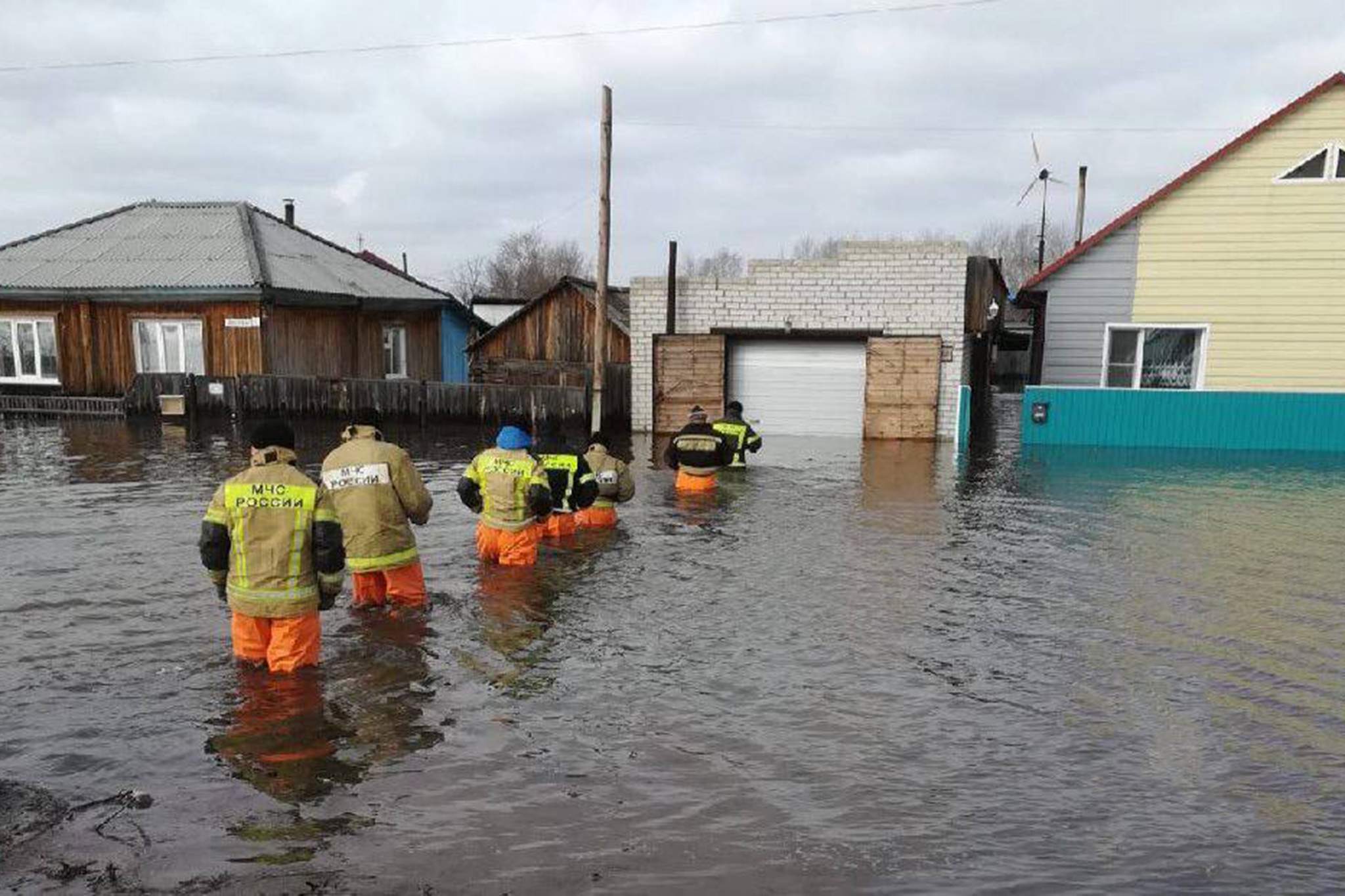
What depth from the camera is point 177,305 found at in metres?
24.4

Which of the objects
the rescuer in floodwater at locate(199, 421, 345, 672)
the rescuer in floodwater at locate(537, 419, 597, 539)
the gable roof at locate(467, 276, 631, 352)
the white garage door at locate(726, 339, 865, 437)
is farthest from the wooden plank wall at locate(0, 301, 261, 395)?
the rescuer in floodwater at locate(199, 421, 345, 672)

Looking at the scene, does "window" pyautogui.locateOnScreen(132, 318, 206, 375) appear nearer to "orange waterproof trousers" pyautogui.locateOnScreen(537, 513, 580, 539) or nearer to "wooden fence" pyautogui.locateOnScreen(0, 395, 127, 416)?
"wooden fence" pyautogui.locateOnScreen(0, 395, 127, 416)

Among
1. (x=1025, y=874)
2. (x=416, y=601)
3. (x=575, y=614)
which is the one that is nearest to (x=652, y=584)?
(x=575, y=614)

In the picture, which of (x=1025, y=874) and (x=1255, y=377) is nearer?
(x=1025, y=874)

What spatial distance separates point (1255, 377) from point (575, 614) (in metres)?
17.2

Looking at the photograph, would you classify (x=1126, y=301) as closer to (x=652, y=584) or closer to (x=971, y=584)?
(x=971, y=584)

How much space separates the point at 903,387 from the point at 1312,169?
28.3 ft

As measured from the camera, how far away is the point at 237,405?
2252 centimetres

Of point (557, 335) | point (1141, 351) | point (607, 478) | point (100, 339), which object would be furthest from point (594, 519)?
point (100, 339)

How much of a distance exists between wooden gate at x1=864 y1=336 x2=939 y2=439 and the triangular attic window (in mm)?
7231

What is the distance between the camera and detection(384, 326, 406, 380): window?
2969 cm

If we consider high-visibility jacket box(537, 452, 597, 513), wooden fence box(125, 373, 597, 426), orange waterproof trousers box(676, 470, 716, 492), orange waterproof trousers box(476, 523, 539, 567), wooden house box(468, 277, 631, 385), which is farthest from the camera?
wooden house box(468, 277, 631, 385)

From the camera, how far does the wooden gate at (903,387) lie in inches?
778

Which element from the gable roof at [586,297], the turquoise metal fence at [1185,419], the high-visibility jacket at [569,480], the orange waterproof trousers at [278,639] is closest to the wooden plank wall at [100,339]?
the gable roof at [586,297]
